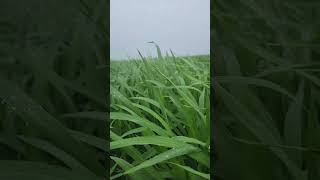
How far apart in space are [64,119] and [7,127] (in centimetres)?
7

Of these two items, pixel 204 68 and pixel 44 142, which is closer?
pixel 44 142

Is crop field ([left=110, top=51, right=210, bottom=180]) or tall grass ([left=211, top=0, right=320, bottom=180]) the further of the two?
crop field ([left=110, top=51, right=210, bottom=180])

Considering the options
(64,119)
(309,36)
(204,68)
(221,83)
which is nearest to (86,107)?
(64,119)

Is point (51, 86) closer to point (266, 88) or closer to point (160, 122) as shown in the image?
point (266, 88)

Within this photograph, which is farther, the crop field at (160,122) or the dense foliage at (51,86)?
the crop field at (160,122)

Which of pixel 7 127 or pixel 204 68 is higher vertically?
pixel 204 68

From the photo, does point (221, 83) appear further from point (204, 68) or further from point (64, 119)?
point (204, 68)

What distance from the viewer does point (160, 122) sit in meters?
0.81

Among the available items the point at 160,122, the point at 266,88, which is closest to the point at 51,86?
the point at 266,88

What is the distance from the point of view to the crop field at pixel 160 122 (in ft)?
1.96

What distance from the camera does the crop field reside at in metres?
0.60

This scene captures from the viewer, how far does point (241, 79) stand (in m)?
0.48

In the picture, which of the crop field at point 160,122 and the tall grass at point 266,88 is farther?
the crop field at point 160,122

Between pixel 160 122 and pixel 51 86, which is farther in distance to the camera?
pixel 160 122
